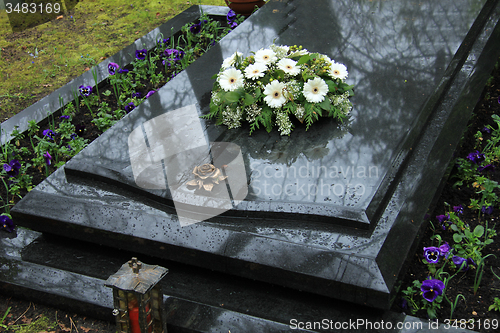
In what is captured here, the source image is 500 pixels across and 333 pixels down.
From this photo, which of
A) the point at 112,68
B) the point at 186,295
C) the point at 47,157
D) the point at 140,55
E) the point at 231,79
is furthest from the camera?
the point at 140,55

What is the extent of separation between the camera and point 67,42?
5891mm

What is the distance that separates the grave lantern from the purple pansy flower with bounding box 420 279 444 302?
1387mm

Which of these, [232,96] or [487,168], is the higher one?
[232,96]

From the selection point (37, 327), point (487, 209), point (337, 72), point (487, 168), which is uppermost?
point (337, 72)

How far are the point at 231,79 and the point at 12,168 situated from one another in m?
1.78

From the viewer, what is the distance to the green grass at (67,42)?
5.05 metres

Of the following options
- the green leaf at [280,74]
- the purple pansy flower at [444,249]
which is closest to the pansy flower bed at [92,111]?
the green leaf at [280,74]

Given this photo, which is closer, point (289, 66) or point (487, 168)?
point (289, 66)

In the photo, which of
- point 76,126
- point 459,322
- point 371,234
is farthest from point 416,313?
point 76,126

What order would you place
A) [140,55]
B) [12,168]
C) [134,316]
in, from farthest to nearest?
[140,55], [12,168], [134,316]

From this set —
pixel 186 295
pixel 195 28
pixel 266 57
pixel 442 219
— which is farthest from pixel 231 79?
pixel 195 28

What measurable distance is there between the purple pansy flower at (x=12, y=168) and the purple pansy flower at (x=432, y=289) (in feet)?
9.59

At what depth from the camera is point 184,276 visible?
2.67m

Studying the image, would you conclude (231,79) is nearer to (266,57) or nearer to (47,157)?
(266,57)
